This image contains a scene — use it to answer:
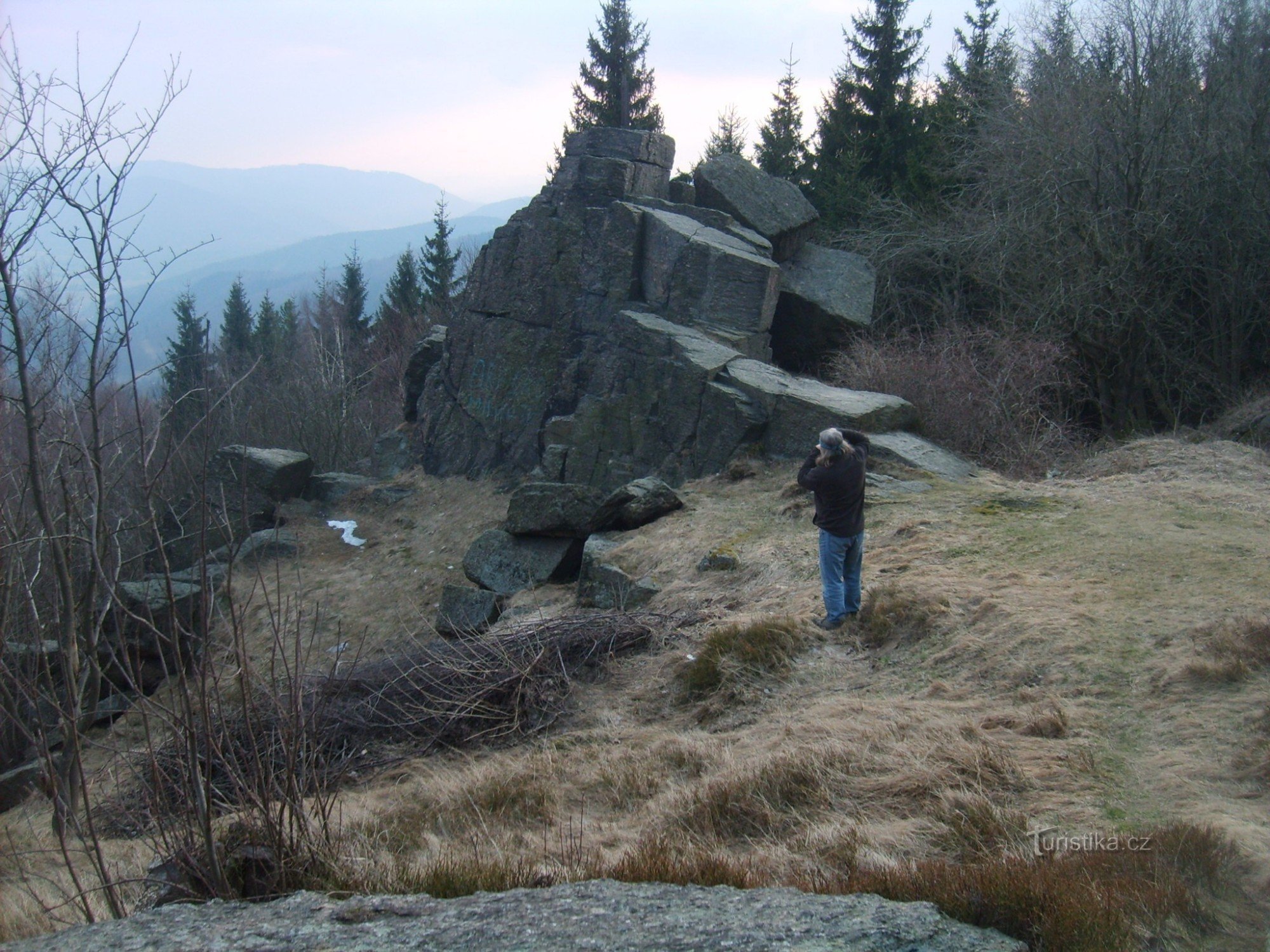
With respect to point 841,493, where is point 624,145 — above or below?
above

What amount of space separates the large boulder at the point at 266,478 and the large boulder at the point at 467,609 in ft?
20.5

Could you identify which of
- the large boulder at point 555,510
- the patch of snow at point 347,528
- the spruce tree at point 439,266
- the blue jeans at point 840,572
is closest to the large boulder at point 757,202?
the large boulder at point 555,510

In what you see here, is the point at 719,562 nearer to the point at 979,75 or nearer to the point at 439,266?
the point at 979,75

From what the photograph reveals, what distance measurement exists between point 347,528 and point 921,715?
13.1m

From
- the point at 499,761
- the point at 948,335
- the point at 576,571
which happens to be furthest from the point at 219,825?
the point at 948,335

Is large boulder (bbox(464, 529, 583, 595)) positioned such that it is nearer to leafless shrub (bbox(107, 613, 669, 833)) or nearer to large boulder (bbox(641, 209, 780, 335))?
leafless shrub (bbox(107, 613, 669, 833))

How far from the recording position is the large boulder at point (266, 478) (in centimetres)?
1767

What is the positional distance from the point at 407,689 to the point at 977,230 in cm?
1451

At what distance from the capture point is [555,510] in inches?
503

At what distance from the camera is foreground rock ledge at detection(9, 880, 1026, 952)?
10.8 feet

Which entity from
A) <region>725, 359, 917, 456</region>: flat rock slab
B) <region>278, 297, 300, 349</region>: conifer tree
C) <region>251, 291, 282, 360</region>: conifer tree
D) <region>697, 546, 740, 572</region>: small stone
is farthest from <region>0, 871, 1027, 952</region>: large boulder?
<region>278, 297, 300, 349</region>: conifer tree

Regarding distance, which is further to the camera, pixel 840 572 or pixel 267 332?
pixel 267 332

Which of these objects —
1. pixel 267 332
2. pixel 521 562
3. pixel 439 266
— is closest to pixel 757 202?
pixel 521 562

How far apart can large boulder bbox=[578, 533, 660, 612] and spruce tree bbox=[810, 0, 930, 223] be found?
14.8 meters
